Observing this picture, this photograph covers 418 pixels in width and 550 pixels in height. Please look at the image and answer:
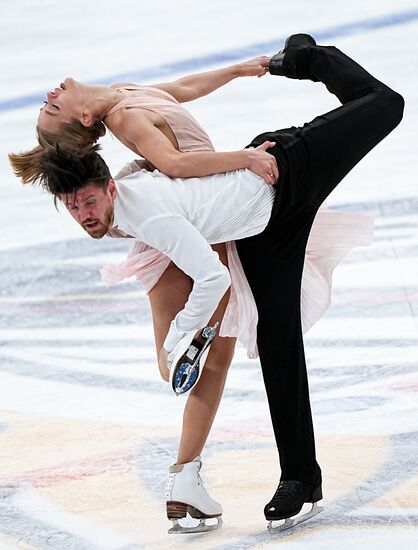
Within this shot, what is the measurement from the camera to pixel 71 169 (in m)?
2.41

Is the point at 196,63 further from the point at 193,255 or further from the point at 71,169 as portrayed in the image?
the point at 193,255

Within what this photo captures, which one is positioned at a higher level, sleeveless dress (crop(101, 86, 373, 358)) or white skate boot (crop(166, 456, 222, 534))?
sleeveless dress (crop(101, 86, 373, 358))

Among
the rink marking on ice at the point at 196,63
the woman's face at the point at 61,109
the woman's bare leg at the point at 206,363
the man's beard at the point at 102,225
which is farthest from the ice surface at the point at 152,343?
the woman's face at the point at 61,109

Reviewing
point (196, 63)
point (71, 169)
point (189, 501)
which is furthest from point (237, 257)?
point (196, 63)

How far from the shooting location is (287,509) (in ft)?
8.29

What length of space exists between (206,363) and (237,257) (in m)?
0.27

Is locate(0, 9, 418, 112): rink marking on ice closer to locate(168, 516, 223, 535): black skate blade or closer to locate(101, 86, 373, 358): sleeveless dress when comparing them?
locate(101, 86, 373, 358): sleeveless dress

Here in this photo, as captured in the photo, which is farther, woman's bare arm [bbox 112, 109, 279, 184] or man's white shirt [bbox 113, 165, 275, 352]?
woman's bare arm [bbox 112, 109, 279, 184]

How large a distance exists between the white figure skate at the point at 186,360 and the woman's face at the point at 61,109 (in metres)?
0.60

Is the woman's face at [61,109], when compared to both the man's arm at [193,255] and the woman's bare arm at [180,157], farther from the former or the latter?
the man's arm at [193,255]

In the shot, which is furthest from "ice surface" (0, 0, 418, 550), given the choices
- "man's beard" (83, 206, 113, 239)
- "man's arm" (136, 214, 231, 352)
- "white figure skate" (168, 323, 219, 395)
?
"man's beard" (83, 206, 113, 239)

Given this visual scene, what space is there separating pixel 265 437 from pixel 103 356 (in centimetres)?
92

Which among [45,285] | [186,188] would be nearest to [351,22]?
[45,285]

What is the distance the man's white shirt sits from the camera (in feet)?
7.72
